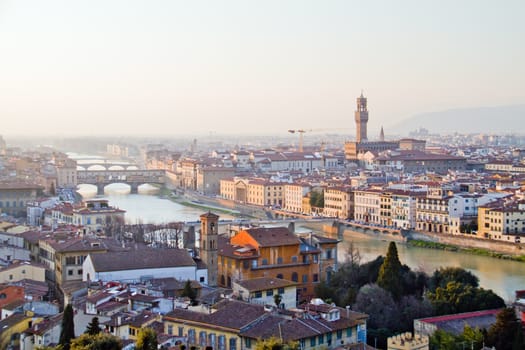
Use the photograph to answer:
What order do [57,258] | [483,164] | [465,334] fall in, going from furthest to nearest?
1. [483,164]
2. [57,258]
3. [465,334]

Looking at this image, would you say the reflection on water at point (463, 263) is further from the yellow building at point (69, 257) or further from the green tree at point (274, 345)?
the green tree at point (274, 345)

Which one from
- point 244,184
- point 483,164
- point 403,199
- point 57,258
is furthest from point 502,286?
point 483,164

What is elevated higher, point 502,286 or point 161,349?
point 161,349

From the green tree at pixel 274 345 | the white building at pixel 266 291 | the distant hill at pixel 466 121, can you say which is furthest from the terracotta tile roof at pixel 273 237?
the distant hill at pixel 466 121

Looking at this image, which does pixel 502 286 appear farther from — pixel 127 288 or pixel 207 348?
pixel 207 348

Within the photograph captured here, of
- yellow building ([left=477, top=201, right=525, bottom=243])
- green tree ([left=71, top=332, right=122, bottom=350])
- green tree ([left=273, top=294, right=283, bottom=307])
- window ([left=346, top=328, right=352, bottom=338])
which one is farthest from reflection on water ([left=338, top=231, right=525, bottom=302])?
green tree ([left=71, top=332, right=122, bottom=350])

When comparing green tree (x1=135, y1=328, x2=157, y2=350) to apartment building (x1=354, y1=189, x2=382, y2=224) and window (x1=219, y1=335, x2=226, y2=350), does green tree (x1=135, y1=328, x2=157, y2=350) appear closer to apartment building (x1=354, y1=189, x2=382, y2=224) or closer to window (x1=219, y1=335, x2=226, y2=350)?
window (x1=219, y1=335, x2=226, y2=350)
